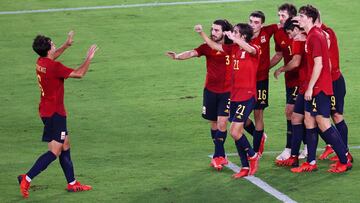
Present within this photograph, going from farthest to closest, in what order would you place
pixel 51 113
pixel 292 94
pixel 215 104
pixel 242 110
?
pixel 292 94, pixel 215 104, pixel 242 110, pixel 51 113

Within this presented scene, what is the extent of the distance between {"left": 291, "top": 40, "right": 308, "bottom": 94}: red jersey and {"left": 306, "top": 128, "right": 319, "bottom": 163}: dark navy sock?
60 centimetres

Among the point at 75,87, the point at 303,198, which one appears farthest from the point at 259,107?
the point at 75,87

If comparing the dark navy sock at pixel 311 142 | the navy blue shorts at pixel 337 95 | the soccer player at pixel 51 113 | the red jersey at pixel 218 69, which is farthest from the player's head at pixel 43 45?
the navy blue shorts at pixel 337 95

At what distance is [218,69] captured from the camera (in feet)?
55.9

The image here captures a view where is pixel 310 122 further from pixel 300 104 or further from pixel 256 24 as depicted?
pixel 256 24

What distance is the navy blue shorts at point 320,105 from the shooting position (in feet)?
53.2

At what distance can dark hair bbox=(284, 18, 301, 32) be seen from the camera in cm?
1662

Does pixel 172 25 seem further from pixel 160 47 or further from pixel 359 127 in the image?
pixel 359 127

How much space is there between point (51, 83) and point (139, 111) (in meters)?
5.76

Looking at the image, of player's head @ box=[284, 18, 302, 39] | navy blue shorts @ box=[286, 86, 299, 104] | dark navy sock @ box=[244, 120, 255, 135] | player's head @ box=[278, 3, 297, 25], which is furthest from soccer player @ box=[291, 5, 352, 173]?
dark navy sock @ box=[244, 120, 255, 135]

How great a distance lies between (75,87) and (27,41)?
164 inches

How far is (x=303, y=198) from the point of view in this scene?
1510 centimetres

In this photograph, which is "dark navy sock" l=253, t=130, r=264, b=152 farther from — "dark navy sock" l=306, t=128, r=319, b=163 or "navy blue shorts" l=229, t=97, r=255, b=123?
"navy blue shorts" l=229, t=97, r=255, b=123

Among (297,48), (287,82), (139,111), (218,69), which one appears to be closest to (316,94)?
(297,48)
